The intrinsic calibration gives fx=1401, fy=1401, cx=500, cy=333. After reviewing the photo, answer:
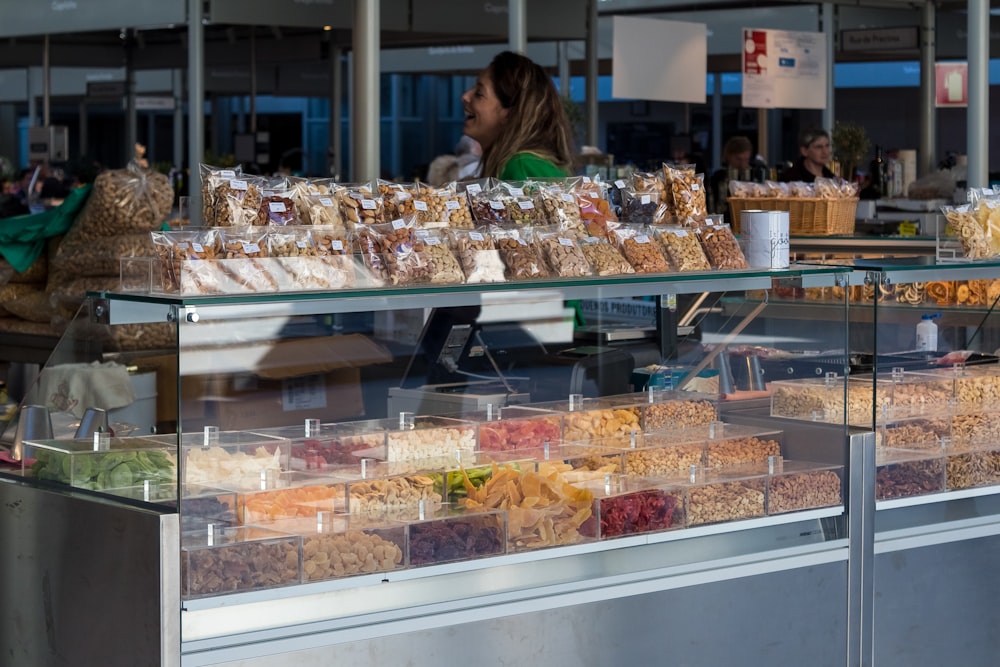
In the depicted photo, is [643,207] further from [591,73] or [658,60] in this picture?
[591,73]

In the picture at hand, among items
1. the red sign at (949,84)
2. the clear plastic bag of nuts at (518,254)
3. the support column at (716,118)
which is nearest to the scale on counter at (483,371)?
the clear plastic bag of nuts at (518,254)

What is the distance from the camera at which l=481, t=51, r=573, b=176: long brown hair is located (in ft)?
13.1

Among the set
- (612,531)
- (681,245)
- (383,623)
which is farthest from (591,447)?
(383,623)

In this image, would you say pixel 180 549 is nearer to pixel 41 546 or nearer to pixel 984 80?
pixel 41 546

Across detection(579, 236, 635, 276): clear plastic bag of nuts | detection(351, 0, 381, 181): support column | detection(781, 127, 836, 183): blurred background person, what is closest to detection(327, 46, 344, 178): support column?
detection(781, 127, 836, 183): blurred background person

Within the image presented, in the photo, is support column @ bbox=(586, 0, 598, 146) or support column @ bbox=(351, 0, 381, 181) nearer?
support column @ bbox=(351, 0, 381, 181)

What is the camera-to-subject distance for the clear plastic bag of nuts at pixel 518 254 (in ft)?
9.10

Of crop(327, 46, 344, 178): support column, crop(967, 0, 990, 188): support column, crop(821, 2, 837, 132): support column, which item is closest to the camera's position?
crop(967, 0, 990, 188): support column

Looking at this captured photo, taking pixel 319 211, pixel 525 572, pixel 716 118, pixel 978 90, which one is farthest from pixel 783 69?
pixel 716 118

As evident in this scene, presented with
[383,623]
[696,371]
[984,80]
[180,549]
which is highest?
[984,80]

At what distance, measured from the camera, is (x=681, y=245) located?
303cm

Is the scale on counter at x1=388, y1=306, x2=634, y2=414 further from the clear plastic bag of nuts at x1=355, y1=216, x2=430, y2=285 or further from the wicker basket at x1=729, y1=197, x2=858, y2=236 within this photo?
the wicker basket at x1=729, y1=197, x2=858, y2=236

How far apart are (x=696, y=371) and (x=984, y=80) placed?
3.00 meters

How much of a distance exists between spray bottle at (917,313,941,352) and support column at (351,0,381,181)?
2112mm
